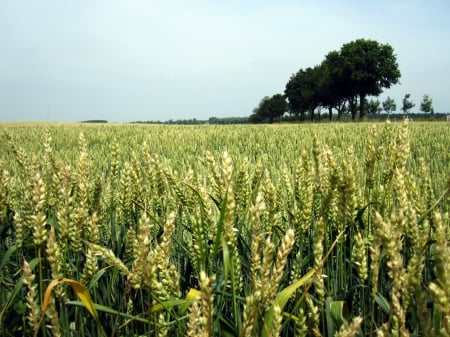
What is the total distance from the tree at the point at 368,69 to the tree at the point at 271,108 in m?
37.2

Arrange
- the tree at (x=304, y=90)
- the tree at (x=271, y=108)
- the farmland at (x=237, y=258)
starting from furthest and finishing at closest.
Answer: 1. the tree at (x=271, y=108)
2. the tree at (x=304, y=90)
3. the farmland at (x=237, y=258)

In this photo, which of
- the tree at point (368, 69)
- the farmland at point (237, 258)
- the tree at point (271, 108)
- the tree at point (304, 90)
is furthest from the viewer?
the tree at point (271, 108)

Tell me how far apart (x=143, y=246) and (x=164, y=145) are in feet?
22.4

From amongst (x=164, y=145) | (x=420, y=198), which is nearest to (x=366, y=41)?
(x=164, y=145)

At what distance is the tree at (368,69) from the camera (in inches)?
1844

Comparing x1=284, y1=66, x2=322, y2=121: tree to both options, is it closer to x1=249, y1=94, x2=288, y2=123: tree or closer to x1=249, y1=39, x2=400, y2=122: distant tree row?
x1=249, y1=39, x2=400, y2=122: distant tree row

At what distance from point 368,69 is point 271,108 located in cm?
4255

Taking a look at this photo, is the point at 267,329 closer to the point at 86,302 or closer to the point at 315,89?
the point at 86,302

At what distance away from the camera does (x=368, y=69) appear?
47625 millimetres

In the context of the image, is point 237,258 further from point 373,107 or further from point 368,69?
point 373,107

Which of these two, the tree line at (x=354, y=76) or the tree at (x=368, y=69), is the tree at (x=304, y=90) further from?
the tree at (x=368, y=69)

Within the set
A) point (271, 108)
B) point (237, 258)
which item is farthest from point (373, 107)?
point (237, 258)

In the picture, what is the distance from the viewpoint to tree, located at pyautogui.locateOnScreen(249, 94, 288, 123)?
290 ft

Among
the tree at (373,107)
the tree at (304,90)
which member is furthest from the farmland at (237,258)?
the tree at (373,107)
